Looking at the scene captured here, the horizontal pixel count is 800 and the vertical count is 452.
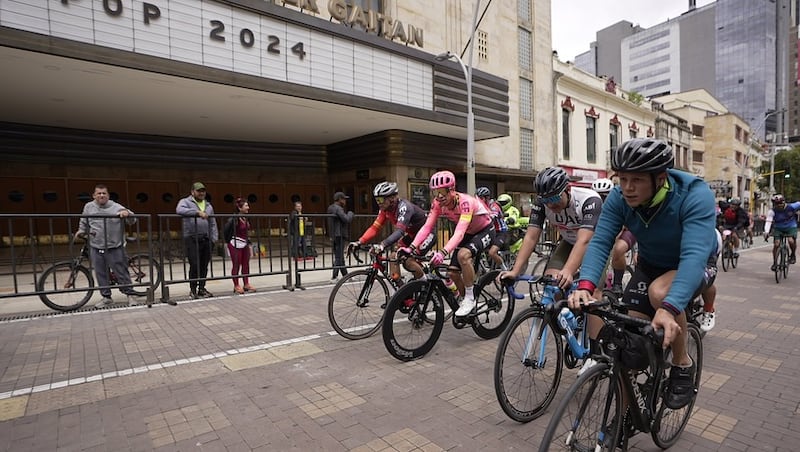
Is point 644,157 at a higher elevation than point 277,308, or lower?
higher

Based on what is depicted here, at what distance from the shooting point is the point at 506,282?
3.49 metres

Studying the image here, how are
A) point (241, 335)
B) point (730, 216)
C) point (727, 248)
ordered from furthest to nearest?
point (727, 248), point (730, 216), point (241, 335)

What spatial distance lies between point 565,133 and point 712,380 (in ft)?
77.8

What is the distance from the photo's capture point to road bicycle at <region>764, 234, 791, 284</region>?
932cm

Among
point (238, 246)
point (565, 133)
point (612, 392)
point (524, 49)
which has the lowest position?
point (612, 392)

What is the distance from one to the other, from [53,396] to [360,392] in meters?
2.61

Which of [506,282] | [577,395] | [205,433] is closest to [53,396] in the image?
[205,433]

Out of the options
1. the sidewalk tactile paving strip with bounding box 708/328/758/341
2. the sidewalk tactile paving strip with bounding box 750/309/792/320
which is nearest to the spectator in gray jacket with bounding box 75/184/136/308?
the sidewalk tactile paving strip with bounding box 708/328/758/341

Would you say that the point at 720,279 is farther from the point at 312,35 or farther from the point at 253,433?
the point at 312,35

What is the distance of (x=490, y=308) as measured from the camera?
5137 mm

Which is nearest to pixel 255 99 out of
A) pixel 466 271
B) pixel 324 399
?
pixel 466 271

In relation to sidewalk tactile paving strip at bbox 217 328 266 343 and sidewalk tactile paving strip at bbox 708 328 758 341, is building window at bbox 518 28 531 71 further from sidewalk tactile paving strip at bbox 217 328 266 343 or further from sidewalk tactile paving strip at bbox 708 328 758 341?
sidewalk tactile paving strip at bbox 217 328 266 343

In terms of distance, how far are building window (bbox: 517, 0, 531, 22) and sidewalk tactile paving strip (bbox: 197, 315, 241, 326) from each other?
71.2 ft

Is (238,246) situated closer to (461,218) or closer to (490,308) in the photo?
(461,218)
